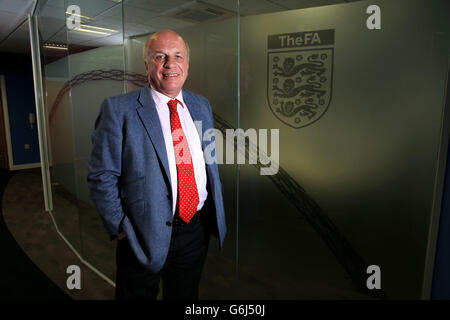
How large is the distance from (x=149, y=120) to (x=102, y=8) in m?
1.60

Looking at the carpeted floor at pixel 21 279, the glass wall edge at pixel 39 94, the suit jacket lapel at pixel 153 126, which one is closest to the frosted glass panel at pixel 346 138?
the suit jacket lapel at pixel 153 126

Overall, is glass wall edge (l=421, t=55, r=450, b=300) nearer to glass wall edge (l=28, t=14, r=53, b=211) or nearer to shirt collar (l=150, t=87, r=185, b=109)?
shirt collar (l=150, t=87, r=185, b=109)

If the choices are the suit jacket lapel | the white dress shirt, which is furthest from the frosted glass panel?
the suit jacket lapel

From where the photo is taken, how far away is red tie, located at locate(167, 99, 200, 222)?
1.49 m

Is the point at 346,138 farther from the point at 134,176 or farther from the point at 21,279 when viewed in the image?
the point at 21,279

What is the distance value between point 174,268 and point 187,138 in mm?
722

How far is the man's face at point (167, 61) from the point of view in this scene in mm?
1438

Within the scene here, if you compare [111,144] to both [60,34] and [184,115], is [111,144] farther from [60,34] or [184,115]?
[60,34]

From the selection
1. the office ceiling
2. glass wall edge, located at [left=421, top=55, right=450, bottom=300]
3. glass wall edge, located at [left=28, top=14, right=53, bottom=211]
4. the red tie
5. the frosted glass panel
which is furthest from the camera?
glass wall edge, located at [left=28, top=14, right=53, bottom=211]

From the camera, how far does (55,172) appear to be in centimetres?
545

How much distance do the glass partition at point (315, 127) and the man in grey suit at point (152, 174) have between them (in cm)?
65

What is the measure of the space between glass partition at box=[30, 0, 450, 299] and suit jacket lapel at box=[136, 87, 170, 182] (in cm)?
75

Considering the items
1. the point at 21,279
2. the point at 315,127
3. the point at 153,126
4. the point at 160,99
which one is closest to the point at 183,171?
the point at 153,126

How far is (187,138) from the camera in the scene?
1.56m
